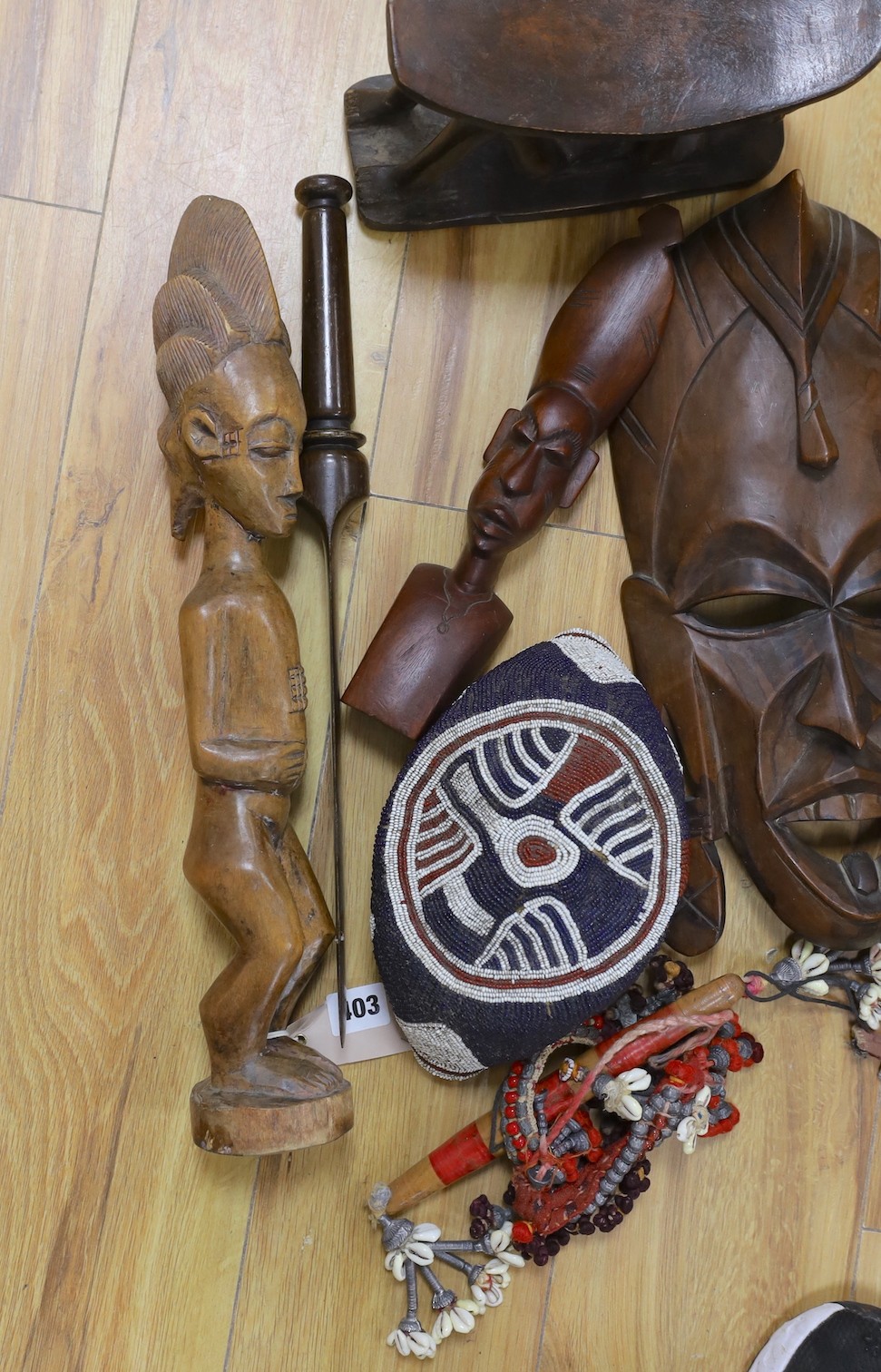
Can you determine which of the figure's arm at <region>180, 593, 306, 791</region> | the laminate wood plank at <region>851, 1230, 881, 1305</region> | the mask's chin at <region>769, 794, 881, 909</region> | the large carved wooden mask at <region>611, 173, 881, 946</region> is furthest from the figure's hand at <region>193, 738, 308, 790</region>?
the laminate wood plank at <region>851, 1230, 881, 1305</region>

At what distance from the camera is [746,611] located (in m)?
1.36

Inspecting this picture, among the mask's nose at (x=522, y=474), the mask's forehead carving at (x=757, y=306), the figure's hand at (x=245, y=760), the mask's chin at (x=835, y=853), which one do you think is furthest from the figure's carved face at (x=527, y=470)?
the mask's chin at (x=835, y=853)

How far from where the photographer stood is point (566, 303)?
1290 mm

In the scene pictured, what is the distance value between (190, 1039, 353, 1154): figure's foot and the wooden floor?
17 cm

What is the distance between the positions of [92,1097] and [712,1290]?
0.80 meters

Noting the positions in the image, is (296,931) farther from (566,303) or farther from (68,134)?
(68,134)

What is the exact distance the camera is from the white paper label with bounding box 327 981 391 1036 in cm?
131

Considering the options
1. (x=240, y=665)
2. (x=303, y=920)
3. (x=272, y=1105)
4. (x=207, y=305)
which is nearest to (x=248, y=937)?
(x=303, y=920)

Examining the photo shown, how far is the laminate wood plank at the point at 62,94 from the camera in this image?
1.27 m

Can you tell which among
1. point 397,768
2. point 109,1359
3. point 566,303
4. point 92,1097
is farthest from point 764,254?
point 109,1359

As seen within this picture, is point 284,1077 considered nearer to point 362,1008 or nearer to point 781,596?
point 362,1008

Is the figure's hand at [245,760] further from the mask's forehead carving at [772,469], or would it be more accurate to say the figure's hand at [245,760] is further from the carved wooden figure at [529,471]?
the mask's forehead carving at [772,469]

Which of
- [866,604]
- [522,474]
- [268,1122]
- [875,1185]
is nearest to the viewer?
[268,1122]

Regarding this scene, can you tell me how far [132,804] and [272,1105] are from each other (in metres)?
0.39
